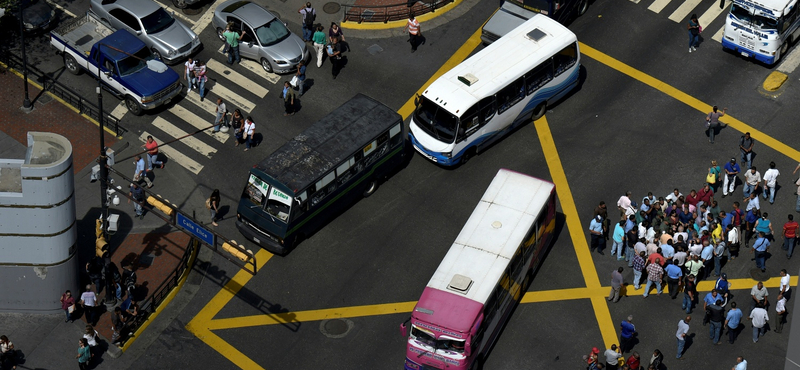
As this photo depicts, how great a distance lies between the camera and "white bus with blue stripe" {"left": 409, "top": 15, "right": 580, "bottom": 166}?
126 feet

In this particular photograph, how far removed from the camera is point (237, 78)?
4334 centimetres

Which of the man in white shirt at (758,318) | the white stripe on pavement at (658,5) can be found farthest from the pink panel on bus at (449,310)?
the white stripe on pavement at (658,5)

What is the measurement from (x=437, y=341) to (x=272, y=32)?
17411 millimetres

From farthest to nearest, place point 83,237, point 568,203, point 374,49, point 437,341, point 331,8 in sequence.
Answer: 1. point 331,8
2. point 374,49
3. point 568,203
4. point 83,237
5. point 437,341

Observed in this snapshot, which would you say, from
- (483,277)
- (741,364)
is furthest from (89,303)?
(741,364)

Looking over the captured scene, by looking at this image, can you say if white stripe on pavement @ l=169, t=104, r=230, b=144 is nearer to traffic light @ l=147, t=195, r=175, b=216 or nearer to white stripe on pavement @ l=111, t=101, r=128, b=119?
white stripe on pavement @ l=111, t=101, r=128, b=119

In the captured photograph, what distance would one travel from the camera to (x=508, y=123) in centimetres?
3994

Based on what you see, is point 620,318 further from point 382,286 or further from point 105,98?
point 105,98

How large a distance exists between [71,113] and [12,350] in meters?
12.0

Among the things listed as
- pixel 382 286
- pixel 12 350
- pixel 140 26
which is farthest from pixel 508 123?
pixel 12 350

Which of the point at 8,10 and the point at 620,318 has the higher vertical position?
the point at 8,10

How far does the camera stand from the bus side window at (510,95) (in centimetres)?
3888

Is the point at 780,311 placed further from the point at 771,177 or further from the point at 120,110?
the point at 120,110

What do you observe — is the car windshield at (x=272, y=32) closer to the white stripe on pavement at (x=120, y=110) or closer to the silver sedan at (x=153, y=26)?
the silver sedan at (x=153, y=26)
